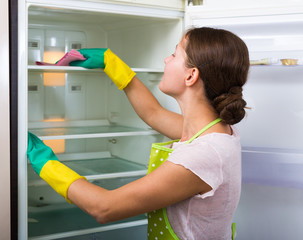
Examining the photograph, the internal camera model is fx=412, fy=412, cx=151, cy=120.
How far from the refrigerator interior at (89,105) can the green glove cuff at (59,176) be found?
0.44 m

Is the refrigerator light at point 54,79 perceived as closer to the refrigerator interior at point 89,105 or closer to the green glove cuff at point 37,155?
the refrigerator interior at point 89,105

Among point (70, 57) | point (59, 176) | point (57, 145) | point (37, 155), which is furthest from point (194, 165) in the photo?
point (57, 145)

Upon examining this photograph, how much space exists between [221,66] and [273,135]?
0.76m

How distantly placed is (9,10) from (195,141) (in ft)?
2.66

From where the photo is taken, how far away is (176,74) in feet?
4.65

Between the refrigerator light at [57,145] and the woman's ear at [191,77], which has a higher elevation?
the woman's ear at [191,77]

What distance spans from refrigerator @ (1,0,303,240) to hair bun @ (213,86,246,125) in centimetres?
50

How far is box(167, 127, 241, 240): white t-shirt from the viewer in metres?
1.27

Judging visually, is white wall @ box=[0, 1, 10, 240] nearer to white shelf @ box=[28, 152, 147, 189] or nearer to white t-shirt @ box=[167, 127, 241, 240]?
white shelf @ box=[28, 152, 147, 189]

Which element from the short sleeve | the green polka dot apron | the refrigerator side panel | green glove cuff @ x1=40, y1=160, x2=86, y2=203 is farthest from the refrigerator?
the short sleeve

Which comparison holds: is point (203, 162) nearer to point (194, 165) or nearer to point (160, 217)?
point (194, 165)

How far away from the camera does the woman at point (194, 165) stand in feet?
4.16

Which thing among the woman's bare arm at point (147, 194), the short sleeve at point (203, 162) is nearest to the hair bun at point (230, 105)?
the short sleeve at point (203, 162)

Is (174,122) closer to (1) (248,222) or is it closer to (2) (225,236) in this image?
(2) (225,236)
